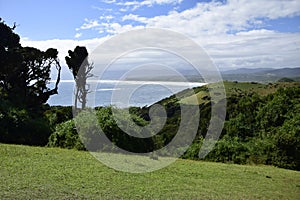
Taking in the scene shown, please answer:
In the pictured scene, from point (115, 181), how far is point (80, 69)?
18.5 metres

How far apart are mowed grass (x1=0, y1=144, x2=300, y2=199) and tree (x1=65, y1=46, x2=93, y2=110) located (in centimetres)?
1060

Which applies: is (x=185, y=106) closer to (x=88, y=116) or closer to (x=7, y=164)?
(x=88, y=116)

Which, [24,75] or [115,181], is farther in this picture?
[24,75]

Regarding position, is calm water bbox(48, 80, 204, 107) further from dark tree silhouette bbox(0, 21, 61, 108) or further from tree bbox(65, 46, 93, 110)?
dark tree silhouette bbox(0, 21, 61, 108)

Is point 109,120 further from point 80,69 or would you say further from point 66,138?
point 80,69

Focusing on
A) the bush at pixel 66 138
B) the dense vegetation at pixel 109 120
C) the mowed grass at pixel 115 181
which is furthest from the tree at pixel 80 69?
the mowed grass at pixel 115 181

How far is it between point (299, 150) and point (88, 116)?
9.67 metres

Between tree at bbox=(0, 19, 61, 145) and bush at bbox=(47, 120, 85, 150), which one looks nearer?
bush at bbox=(47, 120, 85, 150)

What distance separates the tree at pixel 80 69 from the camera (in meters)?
22.2

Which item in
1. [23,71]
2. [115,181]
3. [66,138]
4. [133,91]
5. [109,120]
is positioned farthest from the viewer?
[23,71]

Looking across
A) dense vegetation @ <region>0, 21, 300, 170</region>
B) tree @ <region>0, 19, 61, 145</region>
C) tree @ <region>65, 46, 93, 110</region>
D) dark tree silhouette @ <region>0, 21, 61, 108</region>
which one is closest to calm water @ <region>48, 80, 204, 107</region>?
dense vegetation @ <region>0, 21, 300, 170</region>

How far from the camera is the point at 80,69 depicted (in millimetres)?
25812

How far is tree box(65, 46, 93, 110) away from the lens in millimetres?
22244

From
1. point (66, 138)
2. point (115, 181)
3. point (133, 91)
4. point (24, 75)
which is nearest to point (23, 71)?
point (24, 75)
